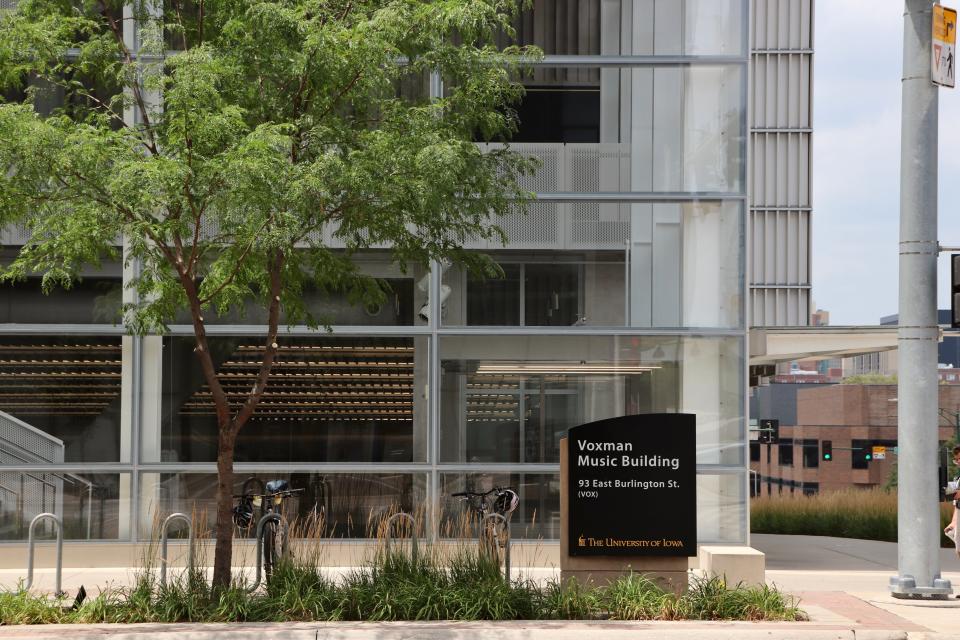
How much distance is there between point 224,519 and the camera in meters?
10.9

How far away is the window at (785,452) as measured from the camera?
77.8 metres

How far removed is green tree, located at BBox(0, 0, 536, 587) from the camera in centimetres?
987

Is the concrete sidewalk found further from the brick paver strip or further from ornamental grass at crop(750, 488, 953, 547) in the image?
ornamental grass at crop(750, 488, 953, 547)

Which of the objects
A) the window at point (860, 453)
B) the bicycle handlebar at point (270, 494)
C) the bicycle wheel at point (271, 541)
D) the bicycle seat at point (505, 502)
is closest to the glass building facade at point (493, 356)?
the bicycle seat at point (505, 502)

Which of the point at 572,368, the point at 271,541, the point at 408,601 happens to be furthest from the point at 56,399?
the point at 408,601

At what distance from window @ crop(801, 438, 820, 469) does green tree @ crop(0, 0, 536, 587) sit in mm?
63744

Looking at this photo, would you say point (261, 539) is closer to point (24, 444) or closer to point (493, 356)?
point (493, 356)

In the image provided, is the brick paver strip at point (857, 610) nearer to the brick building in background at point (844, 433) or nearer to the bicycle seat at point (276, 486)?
the bicycle seat at point (276, 486)

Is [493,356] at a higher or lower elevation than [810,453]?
higher

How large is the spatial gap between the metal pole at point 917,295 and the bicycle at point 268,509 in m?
6.47

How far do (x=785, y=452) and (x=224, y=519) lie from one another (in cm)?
7336

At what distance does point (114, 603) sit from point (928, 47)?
988 cm

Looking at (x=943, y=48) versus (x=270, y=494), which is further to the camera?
(x=270, y=494)

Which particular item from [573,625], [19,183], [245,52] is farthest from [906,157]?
[19,183]
